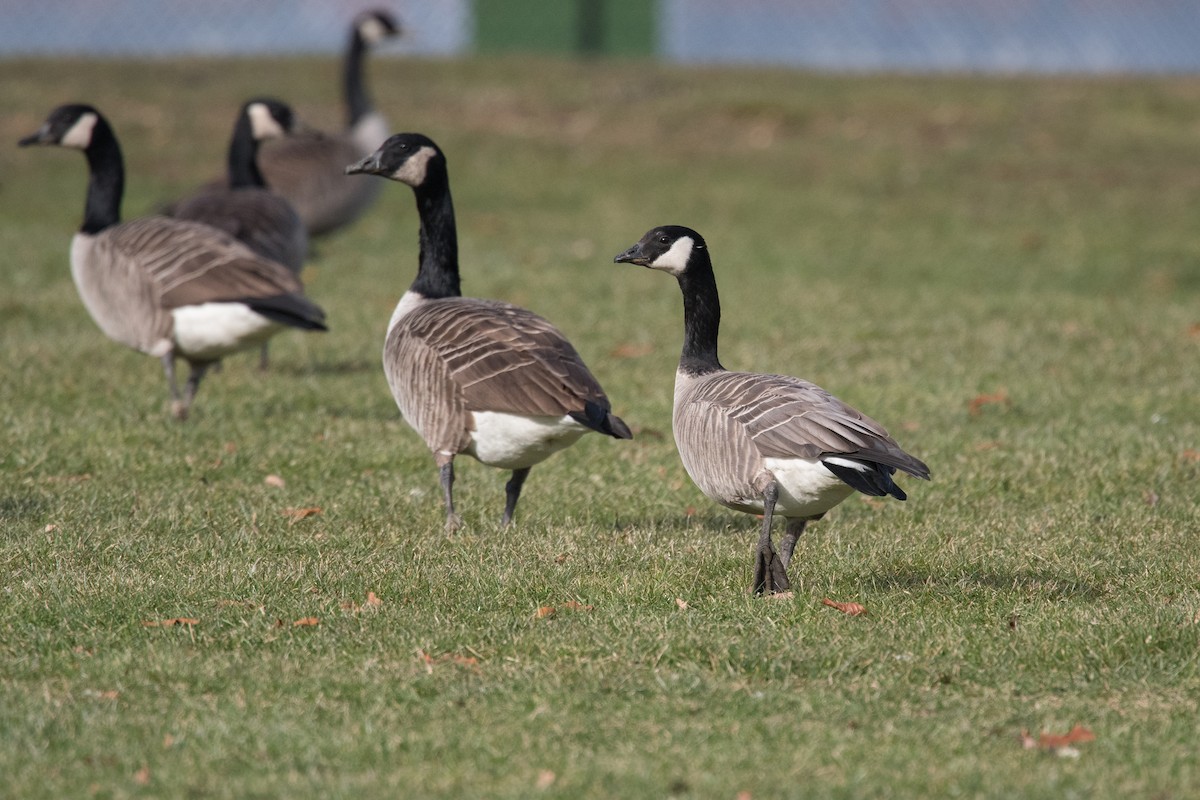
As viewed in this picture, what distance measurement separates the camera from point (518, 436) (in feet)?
23.0

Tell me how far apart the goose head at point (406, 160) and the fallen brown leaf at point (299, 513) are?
5.87 feet

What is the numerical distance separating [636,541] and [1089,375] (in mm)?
5311

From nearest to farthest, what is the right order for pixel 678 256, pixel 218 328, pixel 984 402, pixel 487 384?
pixel 678 256
pixel 487 384
pixel 218 328
pixel 984 402

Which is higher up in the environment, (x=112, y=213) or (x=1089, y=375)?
(x=112, y=213)

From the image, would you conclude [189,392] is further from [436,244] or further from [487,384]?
[487,384]

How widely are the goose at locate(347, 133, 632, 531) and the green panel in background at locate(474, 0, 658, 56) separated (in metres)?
25.8

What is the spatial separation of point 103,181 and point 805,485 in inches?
273

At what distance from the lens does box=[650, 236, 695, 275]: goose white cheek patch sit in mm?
6785

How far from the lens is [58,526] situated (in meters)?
7.16

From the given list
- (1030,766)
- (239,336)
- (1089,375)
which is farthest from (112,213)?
(1030,766)

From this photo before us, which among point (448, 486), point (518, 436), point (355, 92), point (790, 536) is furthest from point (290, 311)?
point (355, 92)

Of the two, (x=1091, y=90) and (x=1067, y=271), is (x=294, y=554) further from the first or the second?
(x=1091, y=90)

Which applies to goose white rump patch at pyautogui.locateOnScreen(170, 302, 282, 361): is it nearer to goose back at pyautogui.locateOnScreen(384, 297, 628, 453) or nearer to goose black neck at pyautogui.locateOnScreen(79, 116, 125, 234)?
goose black neck at pyautogui.locateOnScreen(79, 116, 125, 234)

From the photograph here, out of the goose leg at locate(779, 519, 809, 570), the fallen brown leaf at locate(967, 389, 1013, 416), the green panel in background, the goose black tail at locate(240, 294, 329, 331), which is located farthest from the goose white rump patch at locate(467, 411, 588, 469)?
the green panel in background
